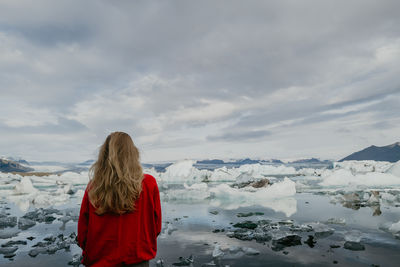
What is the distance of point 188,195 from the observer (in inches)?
760

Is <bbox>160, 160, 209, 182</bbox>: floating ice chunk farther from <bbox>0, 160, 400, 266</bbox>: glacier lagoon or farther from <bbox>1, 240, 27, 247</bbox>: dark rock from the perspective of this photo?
<bbox>1, 240, 27, 247</bbox>: dark rock

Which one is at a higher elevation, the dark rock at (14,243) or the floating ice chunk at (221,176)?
the floating ice chunk at (221,176)

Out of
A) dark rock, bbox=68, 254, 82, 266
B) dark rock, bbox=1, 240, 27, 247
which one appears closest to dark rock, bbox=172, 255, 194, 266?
dark rock, bbox=68, 254, 82, 266

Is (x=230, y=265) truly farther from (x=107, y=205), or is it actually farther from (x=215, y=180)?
(x=215, y=180)

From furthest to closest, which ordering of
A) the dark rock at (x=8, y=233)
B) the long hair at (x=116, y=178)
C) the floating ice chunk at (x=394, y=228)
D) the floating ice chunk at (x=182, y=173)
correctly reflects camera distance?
the floating ice chunk at (x=182, y=173) → the dark rock at (x=8, y=233) → the floating ice chunk at (x=394, y=228) → the long hair at (x=116, y=178)

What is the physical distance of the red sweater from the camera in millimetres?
2395

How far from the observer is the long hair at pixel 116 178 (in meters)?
2.30

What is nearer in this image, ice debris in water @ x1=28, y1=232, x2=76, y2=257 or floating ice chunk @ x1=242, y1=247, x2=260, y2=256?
floating ice chunk @ x1=242, y1=247, x2=260, y2=256

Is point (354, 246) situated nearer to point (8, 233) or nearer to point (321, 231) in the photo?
point (321, 231)

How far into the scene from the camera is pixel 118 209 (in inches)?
90.7

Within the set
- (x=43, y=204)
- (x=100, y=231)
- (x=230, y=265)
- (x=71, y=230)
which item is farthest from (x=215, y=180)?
(x=100, y=231)

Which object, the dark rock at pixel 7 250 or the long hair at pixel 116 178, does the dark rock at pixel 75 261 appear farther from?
the long hair at pixel 116 178

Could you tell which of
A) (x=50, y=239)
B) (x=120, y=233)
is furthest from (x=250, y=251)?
(x=50, y=239)

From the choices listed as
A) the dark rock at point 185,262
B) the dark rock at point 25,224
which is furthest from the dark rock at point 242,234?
the dark rock at point 25,224
